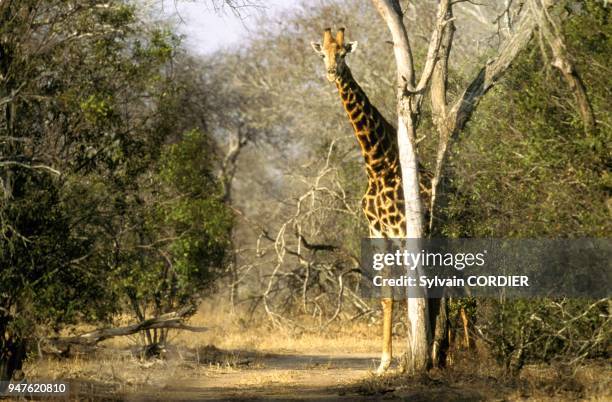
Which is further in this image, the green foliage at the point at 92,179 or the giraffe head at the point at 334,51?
the giraffe head at the point at 334,51

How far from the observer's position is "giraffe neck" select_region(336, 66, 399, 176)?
11430 mm

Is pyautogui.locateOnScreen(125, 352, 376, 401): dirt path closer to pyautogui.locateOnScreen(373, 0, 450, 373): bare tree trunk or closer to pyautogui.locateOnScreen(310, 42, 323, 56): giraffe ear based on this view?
pyautogui.locateOnScreen(373, 0, 450, 373): bare tree trunk

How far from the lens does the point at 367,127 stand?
11438 mm

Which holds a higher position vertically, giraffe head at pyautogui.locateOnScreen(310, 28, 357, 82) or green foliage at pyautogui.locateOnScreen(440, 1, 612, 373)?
giraffe head at pyautogui.locateOnScreen(310, 28, 357, 82)

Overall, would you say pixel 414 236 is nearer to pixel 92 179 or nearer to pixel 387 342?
pixel 387 342

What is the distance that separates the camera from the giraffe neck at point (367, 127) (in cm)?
1143

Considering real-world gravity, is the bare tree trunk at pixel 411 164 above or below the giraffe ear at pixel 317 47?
below

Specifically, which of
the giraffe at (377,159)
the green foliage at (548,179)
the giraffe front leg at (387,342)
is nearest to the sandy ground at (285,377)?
the giraffe front leg at (387,342)

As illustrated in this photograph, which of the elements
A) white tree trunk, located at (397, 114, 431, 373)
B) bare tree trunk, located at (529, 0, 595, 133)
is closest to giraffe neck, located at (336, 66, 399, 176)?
white tree trunk, located at (397, 114, 431, 373)

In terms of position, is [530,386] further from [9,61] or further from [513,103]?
[9,61]

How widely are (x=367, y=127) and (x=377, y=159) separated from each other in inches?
15.2

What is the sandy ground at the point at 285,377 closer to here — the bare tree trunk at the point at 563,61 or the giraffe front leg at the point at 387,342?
the giraffe front leg at the point at 387,342

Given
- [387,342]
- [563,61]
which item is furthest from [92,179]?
[563,61]

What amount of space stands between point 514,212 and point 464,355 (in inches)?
62.9
